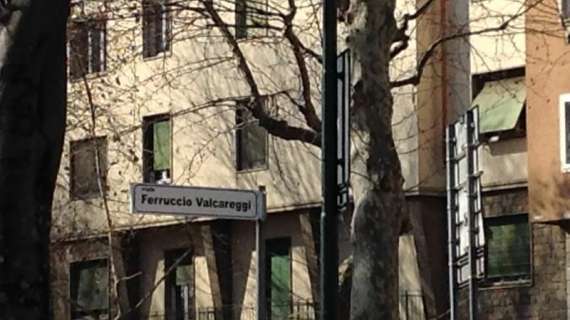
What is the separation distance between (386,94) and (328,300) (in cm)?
720

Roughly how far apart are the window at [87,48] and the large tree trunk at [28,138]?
50.7ft

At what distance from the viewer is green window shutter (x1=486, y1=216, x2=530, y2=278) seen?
27.4 m

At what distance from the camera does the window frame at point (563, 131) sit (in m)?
25.8

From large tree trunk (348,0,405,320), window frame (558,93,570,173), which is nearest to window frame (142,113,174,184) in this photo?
window frame (558,93,570,173)

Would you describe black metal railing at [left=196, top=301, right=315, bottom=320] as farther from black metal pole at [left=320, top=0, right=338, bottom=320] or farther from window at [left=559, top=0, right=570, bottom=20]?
black metal pole at [left=320, top=0, right=338, bottom=320]

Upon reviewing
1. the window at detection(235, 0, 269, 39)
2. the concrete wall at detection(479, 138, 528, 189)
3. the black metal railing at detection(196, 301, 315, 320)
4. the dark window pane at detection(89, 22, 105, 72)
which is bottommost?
the black metal railing at detection(196, 301, 315, 320)

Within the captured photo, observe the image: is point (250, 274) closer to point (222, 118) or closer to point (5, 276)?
point (222, 118)

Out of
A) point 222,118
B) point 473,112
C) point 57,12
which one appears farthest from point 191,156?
point 57,12

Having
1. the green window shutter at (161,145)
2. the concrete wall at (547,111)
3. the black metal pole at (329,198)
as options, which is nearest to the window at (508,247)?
the concrete wall at (547,111)

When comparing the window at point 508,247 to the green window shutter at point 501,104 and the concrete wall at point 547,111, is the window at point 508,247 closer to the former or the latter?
the concrete wall at point 547,111

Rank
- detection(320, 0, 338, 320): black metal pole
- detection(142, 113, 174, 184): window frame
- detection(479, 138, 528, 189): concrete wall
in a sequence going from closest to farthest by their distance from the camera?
detection(320, 0, 338, 320): black metal pole
detection(479, 138, 528, 189): concrete wall
detection(142, 113, 174, 184): window frame

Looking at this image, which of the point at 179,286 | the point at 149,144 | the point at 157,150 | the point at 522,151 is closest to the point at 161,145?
the point at 157,150

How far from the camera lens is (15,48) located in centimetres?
941

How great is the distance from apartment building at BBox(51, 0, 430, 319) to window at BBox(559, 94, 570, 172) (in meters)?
3.40
